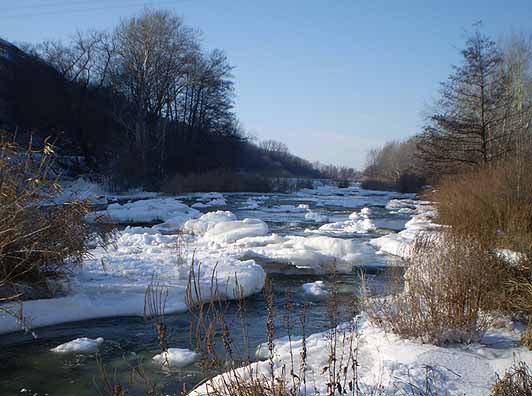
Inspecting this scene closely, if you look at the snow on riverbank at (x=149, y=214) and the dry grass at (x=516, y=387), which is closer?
the dry grass at (x=516, y=387)

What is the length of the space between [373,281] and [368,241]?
19.0 ft

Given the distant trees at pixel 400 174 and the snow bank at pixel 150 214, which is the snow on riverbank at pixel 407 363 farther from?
the distant trees at pixel 400 174

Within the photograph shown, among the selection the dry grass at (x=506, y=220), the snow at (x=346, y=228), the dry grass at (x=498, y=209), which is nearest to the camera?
the dry grass at (x=506, y=220)

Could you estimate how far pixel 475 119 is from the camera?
25.4 m

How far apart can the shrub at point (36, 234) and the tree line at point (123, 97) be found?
29014 millimetres

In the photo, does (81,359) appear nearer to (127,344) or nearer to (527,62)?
(127,344)

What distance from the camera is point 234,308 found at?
752cm

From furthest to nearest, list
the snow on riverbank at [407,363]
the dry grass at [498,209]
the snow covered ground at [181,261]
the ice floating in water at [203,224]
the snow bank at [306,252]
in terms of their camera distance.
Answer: the ice floating in water at [203,224], the snow bank at [306,252], the snow covered ground at [181,261], the dry grass at [498,209], the snow on riverbank at [407,363]

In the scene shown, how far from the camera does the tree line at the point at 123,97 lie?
36.4m

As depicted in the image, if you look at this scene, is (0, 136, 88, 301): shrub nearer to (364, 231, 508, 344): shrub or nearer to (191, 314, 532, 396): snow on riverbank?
(191, 314, 532, 396): snow on riverbank

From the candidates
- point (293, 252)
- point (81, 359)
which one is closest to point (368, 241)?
point (293, 252)

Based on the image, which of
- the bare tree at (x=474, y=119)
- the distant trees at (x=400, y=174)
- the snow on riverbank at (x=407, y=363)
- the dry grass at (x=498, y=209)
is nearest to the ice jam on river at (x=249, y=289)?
the snow on riverbank at (x=407, y=363)

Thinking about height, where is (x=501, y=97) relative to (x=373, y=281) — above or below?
above

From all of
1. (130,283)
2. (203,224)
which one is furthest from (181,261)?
(203,224)
